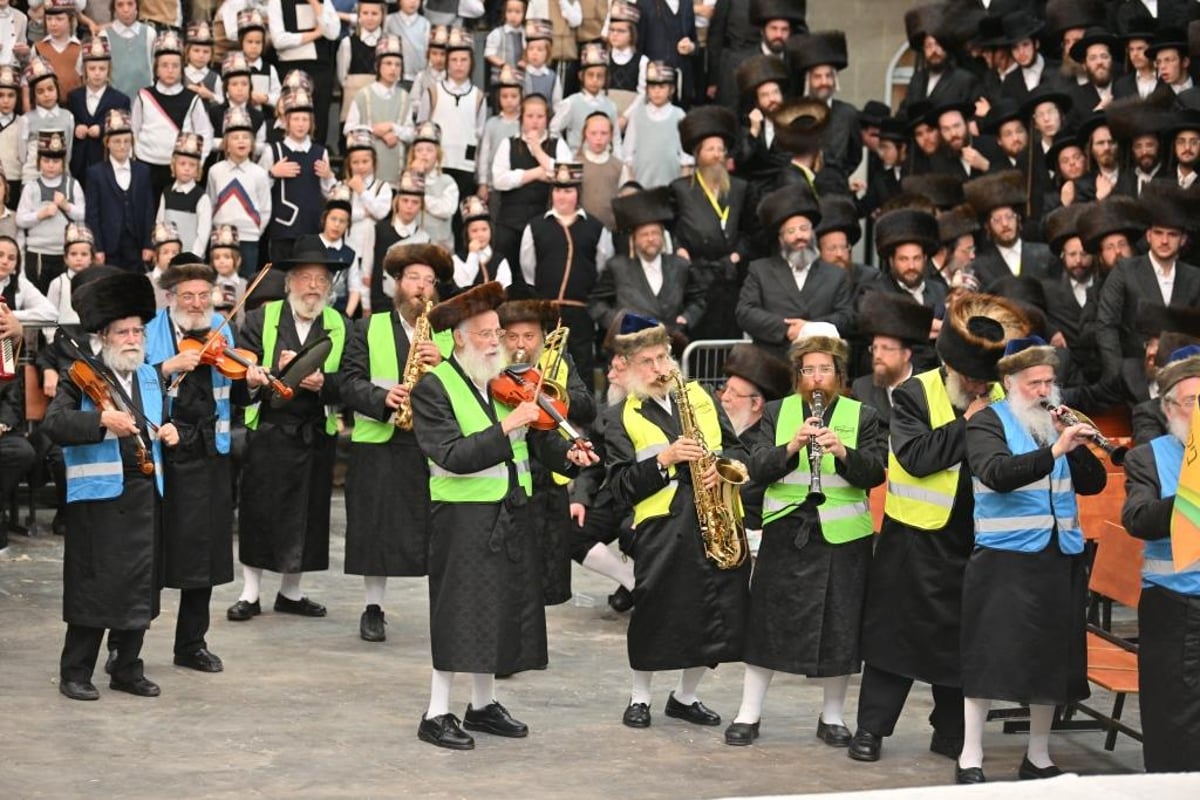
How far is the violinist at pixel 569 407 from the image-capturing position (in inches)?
436

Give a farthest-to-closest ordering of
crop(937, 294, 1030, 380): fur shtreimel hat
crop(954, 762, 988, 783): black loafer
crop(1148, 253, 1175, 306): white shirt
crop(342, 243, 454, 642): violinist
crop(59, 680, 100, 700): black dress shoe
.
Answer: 1. crop(1148, 253, 1175, 306): white shirt
2. crop(342, 243, 454, 642): violinist
3. crop(59, 680, 100, 700): black dress shoe
4. crop(937, 294, 1030, 380): fur shtreimel hat
5. crop(954, 762, 988, 783): black loafer

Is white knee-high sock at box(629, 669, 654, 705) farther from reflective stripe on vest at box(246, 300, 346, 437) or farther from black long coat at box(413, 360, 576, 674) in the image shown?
reflective stripe on vest at box(246, 300, 346, 437)

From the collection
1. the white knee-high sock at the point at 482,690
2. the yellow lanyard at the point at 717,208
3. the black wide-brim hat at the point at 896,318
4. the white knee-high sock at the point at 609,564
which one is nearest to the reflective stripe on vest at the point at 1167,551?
the black wide-brim hat at the point at 896,318

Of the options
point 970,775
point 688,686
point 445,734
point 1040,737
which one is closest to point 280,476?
point 445,734

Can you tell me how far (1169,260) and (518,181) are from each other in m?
5.37

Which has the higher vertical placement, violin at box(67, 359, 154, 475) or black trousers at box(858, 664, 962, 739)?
violin at box(67, 359, 154, 475)

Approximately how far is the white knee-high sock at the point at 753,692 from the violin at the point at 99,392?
3115 millimetres

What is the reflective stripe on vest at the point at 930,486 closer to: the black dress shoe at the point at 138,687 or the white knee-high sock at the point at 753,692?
the white knee-high sock at the point at 753,692

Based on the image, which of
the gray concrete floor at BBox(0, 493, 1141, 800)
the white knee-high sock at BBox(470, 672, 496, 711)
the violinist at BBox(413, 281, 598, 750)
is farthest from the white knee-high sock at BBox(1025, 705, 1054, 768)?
the white knee-high sock at BBox(470, 672, 496, 711)

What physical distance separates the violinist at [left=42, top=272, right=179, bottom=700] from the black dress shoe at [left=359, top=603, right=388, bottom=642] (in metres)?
1.85

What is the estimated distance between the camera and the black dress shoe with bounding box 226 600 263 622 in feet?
40.0

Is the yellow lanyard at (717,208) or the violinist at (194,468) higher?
the yellow lanyard at (717,208)

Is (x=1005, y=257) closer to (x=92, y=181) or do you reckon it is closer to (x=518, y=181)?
(x=518, y=181)

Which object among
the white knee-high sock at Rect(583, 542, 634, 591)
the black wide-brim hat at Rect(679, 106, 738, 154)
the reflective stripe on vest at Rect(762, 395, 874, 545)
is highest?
the black wide-brim hat at Rect(679, 106, 738, 154)
